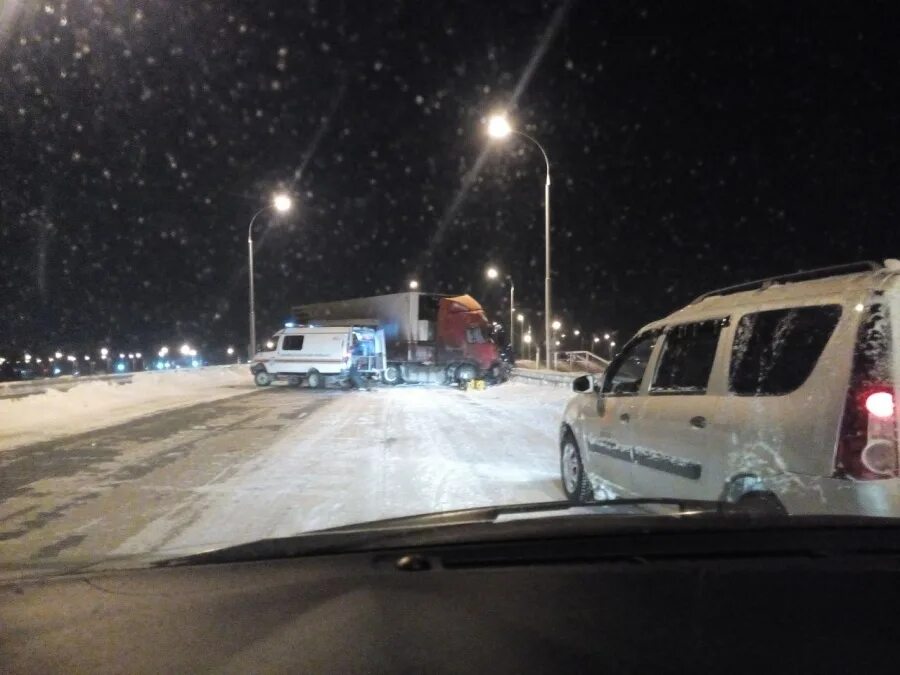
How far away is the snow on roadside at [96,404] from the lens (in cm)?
1761

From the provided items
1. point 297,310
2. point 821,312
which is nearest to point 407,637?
point 821,312

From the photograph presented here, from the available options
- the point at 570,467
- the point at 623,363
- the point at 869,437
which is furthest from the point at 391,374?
the point at 869,437

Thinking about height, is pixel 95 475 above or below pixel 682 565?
below

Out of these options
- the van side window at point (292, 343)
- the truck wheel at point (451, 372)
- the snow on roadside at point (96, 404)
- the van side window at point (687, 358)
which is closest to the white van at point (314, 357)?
the van side window at point (292, 343)

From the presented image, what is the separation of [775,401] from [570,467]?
4.00m

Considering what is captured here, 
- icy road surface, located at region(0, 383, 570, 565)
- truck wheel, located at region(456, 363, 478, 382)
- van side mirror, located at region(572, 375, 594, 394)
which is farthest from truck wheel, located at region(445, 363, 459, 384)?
van side mirror, located at region(572, 375, 594, 394)

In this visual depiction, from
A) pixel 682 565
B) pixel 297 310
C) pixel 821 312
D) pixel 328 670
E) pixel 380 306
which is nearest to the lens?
pixel 328 670

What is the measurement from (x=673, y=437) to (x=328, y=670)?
4.35 meters

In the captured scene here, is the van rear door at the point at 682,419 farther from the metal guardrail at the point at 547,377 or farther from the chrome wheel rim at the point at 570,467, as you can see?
the metal guardrail at the point at 547,377

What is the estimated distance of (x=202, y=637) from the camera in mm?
2770

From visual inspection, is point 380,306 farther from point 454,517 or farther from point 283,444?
point 454,517

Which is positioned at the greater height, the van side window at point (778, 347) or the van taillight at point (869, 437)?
the van side window at point (778, 347)

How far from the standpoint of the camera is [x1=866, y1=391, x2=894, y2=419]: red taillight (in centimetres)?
450

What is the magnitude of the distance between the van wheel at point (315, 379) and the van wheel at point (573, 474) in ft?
86.4
